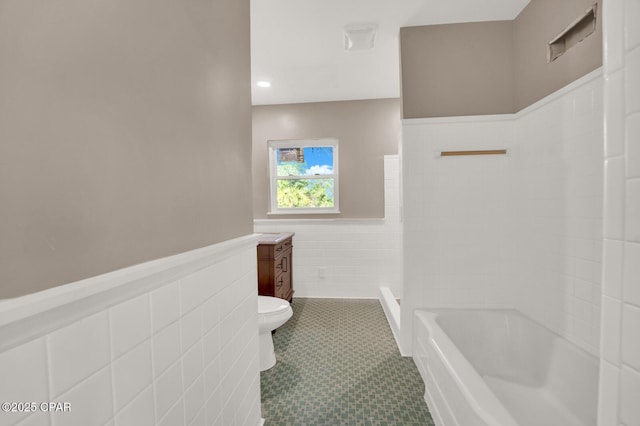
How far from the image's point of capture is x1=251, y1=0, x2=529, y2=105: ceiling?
1944mm

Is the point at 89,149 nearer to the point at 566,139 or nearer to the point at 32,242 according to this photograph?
the point at 32,242

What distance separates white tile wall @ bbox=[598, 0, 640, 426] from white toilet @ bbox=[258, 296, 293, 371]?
1703 mm

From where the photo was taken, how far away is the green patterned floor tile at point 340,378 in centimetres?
163

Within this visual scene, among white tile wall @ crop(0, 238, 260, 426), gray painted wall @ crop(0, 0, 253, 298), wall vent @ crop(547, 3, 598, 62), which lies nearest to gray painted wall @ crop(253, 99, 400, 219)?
wall vent @ crop(547, 3, 598, 62)

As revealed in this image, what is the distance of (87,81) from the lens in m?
0.55

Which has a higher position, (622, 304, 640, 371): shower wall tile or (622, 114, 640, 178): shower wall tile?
(622, 114, 640, 178): shower wall tile

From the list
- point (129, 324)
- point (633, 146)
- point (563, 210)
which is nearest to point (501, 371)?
point (563, 210)

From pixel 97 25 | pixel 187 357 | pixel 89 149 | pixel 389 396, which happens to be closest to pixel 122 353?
pixel 187 357

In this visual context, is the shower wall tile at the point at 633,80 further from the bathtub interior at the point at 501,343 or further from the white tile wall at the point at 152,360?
the bathtub interior at the point at 501,343

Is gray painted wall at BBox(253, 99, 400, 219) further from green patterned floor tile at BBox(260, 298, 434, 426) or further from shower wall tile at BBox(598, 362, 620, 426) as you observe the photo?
shower wall tile at BBox(598, 362, 620, 426)

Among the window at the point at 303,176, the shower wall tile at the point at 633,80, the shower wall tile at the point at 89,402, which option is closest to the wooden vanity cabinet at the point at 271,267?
the window at the point at 303,176

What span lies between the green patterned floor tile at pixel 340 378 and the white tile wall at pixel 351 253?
2.43ft

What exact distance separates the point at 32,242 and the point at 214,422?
0.87m

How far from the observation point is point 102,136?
58 centimetres
